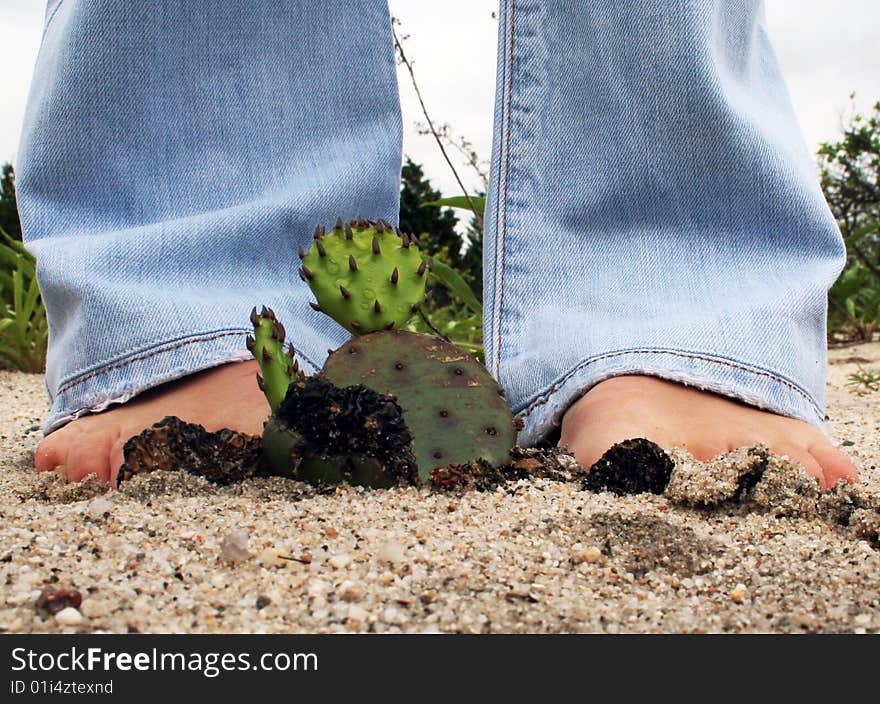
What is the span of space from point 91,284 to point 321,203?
14.4 inches

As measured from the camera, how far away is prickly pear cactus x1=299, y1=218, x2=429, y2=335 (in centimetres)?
111

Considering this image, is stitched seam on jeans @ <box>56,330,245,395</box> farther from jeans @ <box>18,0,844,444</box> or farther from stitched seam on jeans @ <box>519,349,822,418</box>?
stitched seam on jeans @ <box>519,349,822,418</box>

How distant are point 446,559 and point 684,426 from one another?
52 centimetres

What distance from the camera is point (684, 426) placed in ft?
3.81

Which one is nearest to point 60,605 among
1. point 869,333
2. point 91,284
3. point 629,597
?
point 629,597

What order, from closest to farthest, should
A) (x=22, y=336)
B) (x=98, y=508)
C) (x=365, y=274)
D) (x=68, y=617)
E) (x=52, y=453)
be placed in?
(x=68, y=617) → (x=98, y=508) → (x=365, y=274) → (x=52, y=453) → (x=22, y=336)

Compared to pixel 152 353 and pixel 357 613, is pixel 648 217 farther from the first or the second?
pixel 357 613

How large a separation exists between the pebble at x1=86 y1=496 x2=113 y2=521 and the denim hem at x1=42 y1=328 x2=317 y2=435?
0.37 meters

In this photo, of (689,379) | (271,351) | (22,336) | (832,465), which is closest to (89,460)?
(271,351)

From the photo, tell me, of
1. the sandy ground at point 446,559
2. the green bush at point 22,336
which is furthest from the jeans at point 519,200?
the green bush at point 22,336

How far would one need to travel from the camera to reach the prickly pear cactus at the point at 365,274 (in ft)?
3.63

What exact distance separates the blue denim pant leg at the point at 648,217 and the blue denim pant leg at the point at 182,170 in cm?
28

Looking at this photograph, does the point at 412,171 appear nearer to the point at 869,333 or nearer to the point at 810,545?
the point at 869,333

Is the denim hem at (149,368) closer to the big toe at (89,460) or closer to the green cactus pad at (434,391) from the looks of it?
the big toe at (89,460)
